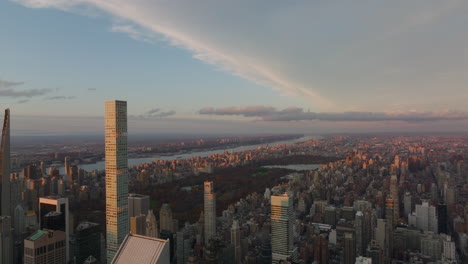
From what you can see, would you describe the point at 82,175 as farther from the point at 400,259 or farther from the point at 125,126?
the point at 400,259

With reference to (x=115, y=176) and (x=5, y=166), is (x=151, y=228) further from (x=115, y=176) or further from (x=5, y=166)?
(x=5, y=166)

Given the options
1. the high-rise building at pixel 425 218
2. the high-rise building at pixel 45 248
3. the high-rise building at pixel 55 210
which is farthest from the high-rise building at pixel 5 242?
the high-rise building at pixel 425 218

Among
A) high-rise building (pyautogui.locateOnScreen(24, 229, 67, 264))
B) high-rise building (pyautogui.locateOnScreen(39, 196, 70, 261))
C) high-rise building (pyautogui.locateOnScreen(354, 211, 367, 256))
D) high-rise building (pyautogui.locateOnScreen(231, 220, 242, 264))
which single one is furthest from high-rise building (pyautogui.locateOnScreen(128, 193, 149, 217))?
high-rise building (pyautogui.locateOnScreen(354, 211, 367, 256))

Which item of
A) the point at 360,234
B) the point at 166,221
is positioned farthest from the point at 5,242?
the point at 360,234

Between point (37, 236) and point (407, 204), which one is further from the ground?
point (37, 236)

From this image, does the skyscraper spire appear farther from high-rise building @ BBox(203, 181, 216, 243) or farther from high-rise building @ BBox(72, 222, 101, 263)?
high-rise building @ BBox(203, 181, 216, 243)

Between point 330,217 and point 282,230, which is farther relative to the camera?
point 330,217
